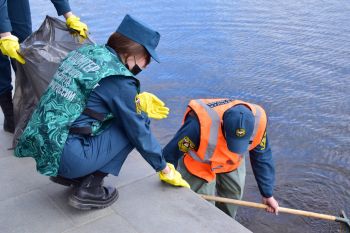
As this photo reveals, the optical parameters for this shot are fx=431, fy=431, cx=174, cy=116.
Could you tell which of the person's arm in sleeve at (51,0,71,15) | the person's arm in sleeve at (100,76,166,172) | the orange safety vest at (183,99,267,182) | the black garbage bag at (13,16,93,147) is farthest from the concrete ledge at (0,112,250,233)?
the person's arm in sleeve at (51,0,71,15)

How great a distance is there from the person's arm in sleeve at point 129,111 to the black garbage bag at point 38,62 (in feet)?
3.12

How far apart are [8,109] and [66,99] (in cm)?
149

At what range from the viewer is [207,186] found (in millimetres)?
3248

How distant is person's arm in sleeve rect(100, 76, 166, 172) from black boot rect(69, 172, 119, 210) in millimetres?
347

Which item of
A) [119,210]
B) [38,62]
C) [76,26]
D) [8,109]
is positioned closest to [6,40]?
[38,62]

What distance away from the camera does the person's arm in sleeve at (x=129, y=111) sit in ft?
7.66

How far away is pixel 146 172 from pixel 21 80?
3.98ft

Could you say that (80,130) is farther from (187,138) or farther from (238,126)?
(238,126)


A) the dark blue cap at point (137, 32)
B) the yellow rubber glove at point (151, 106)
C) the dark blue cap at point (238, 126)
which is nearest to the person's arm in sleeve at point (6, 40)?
the yellow rubber glove at point (151, 106)

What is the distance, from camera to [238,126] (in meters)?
2.76

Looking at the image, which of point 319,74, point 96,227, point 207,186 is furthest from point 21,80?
point 319,74

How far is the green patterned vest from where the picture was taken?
230cm

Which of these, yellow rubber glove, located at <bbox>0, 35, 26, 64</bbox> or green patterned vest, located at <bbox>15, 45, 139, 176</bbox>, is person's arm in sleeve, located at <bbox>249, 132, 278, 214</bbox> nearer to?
green patterned vest, located at <bbox>15, 45, 139, 176</bbox>

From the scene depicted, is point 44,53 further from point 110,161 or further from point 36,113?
point 110,161
